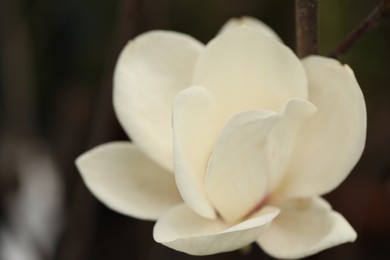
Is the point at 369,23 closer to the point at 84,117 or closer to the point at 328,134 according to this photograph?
the point at 328,134

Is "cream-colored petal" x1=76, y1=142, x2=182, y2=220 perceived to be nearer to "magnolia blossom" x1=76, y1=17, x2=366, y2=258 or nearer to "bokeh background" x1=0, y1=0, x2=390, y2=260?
"magnolia blossom" x1=76, y1=17, x2=366, y2=258

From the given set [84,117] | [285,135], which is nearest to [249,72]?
[285,135]

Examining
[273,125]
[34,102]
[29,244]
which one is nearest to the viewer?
[273,125]

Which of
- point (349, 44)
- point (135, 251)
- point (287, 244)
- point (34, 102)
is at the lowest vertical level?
point (135, 251)

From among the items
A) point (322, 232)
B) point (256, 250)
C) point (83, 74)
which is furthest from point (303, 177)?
point (83, 74)

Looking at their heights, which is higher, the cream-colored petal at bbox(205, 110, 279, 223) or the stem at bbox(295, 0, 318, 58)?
the stem at bbox(295, 0, 318, 58)

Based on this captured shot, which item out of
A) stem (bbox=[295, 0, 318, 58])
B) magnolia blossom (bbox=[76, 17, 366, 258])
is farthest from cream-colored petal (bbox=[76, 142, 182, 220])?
stem (bbox=[295, 0, 318, 58])

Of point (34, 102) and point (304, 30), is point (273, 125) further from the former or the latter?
point (34, 102)
